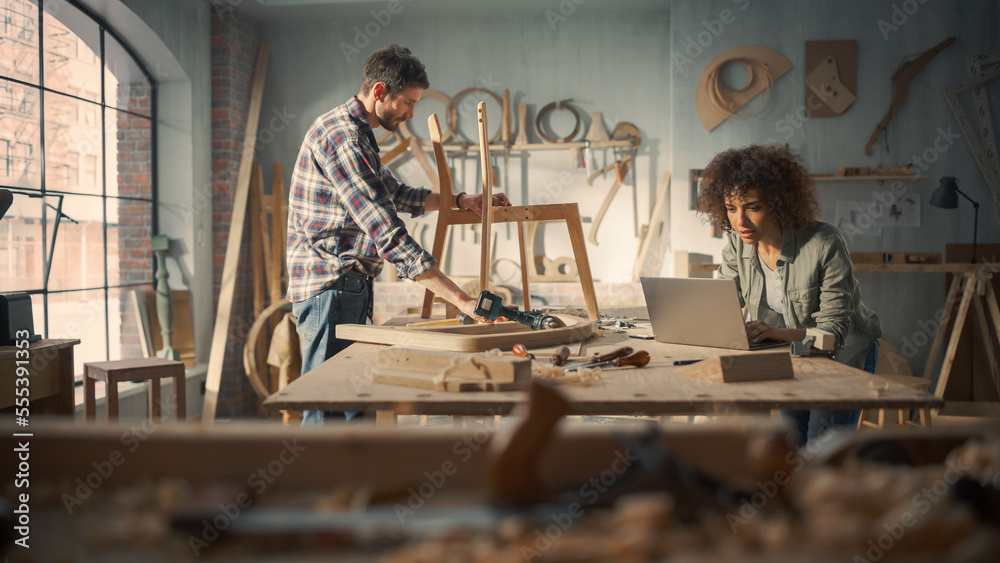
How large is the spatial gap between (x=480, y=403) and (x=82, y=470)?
0.78m

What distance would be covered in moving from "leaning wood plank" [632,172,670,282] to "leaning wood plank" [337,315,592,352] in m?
2.79

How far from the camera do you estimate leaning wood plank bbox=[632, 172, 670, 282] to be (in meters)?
5.05

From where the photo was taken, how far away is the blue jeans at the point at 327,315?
8.05 ft

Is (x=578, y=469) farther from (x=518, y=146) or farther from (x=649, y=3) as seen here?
(x=649, y=3)

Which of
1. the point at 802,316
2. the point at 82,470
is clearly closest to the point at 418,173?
the point at 802,316

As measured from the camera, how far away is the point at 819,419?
92.9 inches

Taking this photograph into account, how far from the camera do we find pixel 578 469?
88 centimetres

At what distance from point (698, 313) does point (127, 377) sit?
2.62 m

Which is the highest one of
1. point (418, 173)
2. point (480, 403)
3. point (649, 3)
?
point (649, 3)

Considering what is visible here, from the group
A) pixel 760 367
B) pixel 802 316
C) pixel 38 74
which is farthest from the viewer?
pixel 38 74

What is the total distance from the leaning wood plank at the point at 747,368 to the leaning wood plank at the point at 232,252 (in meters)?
3.87

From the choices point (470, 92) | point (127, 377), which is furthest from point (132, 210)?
point (470, 92)

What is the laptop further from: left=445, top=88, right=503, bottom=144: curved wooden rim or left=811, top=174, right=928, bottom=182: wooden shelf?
left=445, top=88, right=503, bottom=144: curved wooden rim

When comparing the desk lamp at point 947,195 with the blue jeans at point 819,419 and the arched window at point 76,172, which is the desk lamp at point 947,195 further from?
the arched window at point 76,172
